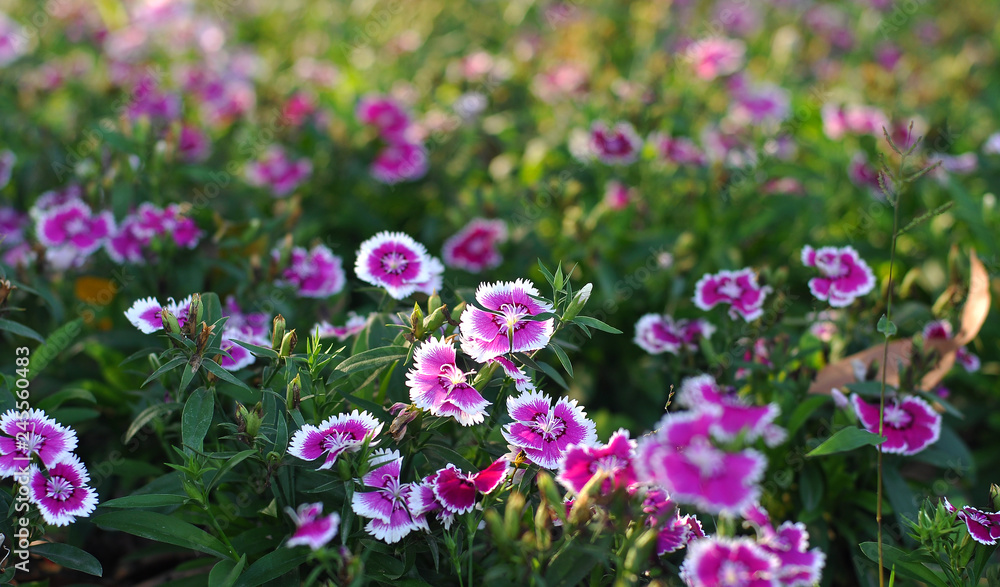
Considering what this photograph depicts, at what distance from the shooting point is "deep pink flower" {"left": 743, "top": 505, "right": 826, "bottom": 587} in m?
1.12

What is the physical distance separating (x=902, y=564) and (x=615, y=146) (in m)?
1.50

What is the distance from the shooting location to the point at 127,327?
91.7 inches

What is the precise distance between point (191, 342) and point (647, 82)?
7.10 feet

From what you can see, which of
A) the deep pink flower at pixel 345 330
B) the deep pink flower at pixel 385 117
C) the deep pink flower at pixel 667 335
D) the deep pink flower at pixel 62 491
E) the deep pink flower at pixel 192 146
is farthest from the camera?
the deep pink flower at pixel 385 117

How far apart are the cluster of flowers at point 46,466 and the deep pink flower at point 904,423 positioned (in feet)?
5.14

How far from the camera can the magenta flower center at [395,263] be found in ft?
5.32

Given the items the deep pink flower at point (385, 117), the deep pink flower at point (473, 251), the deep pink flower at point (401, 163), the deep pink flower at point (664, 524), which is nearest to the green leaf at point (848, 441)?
the deep pink flower at point (664, 524)

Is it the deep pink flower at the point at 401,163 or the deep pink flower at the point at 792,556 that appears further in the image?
the deep pink flower at the point at 401,163

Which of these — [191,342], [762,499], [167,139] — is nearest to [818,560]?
[762,499]

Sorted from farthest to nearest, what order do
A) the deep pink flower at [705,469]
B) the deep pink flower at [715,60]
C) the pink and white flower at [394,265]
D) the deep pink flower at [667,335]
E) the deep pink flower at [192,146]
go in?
the deep pink flower at [715,60] → the deep pink flower at [192,146] → the deep pink flower at [667,335] → the pink and white flower at [394,265] → the deep pink flower at [705,469]

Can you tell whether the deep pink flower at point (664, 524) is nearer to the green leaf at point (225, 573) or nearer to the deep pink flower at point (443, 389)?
the deep pink flower at point (443, 389)

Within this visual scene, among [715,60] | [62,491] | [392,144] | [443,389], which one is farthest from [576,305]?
[715,60]

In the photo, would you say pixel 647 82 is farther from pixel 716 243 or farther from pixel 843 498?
pixel 843 498

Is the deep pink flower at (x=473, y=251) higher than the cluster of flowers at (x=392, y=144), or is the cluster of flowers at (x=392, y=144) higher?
the cluster of flowers at (x=392, y=144)
